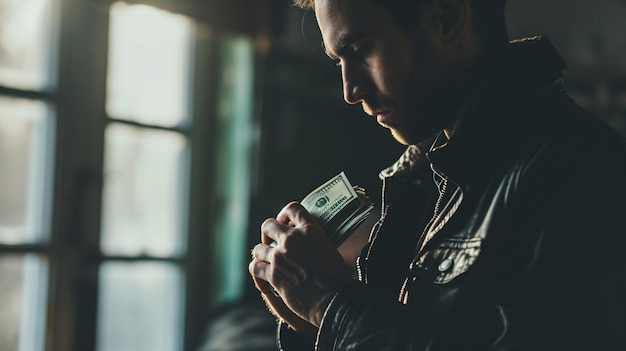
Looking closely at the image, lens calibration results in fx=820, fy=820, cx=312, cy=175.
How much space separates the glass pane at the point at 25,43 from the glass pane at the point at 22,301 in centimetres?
62

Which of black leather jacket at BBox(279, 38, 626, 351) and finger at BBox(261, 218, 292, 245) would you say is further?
finger at BBox(261, 218, 292, 245)

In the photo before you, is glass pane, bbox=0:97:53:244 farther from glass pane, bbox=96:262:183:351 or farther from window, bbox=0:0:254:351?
glass pane, bbox=96:262:183:351

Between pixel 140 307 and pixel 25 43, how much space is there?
114 centimetres

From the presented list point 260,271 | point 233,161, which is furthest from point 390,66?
point 233,161

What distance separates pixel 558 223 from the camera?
1039 mm

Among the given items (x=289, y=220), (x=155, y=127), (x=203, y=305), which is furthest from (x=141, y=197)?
(x=289, y=220)

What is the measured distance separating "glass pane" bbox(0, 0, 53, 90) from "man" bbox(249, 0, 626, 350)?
5.85 feet

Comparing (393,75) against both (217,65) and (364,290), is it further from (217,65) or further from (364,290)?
(217,65)

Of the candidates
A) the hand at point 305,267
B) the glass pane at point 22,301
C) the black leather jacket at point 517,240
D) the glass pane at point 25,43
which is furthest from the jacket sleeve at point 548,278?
the glass pane at point 25,43

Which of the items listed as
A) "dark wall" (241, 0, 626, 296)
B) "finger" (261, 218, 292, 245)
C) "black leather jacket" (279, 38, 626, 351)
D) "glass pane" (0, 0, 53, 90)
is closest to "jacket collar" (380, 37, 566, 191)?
"black leather jacket" (279, 38, 626, 351)

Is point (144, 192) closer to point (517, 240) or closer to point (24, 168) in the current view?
point (24, 168)

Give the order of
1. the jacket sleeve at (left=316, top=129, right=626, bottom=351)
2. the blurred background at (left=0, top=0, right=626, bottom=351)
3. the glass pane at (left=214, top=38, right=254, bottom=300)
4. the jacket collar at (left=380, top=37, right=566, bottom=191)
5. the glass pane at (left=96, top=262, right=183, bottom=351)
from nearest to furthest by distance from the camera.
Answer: the jacket sleeve at (left=316, top=129, right=626, bottom=351) → the jacket collar at (left=380, top=37, right=566, bottom=191) → the blurred background at (left=0, top=0, right=626, bottom=351) → the glass pane at (left=96, top=262, right=183, bottom=351) → the glass pane at (left=214, top=38, right=254, bottom=300)

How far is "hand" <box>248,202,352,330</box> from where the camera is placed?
1.22m

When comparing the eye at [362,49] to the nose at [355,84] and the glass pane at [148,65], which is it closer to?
the nose at [355,84]
